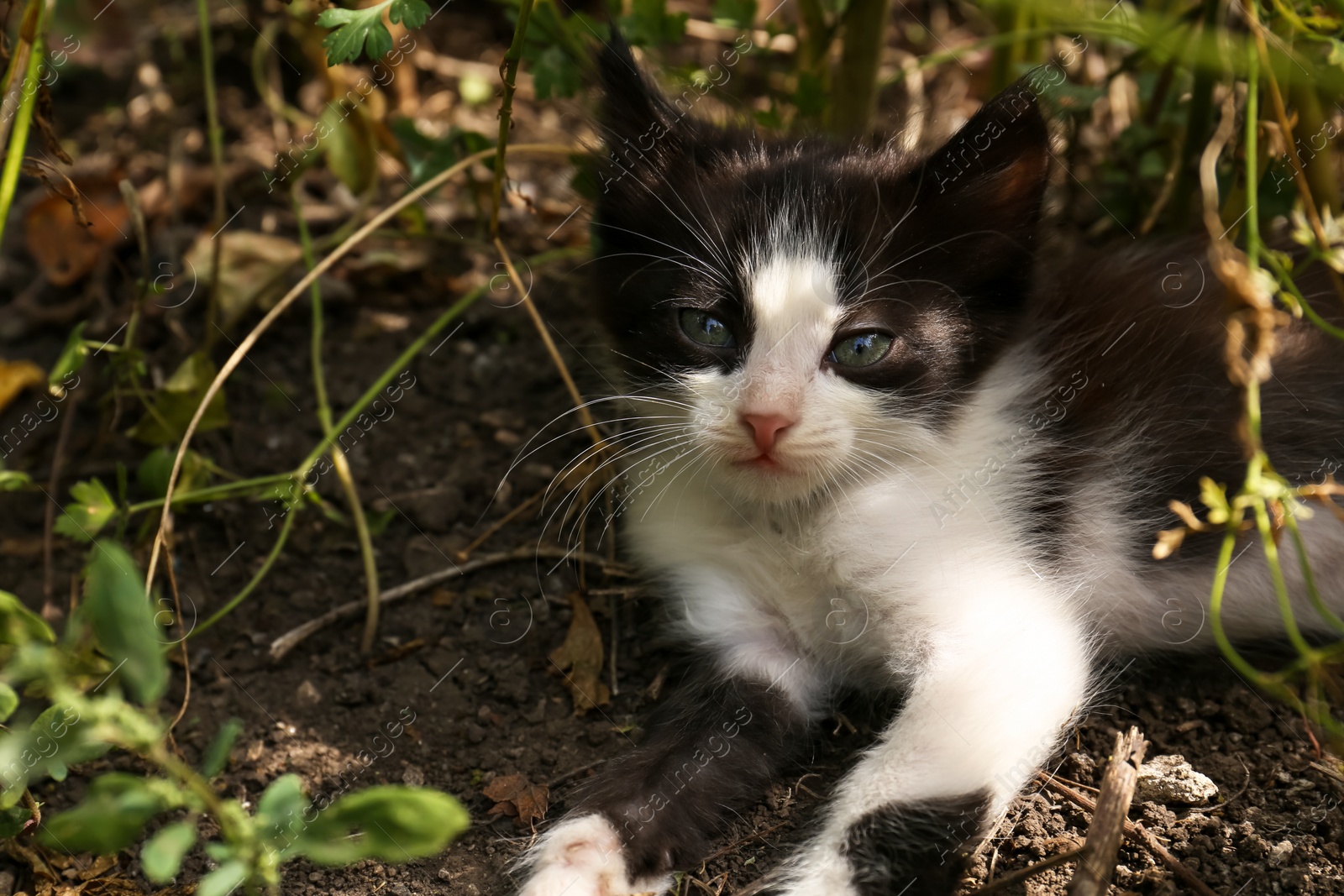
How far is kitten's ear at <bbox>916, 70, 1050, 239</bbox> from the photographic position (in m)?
2.16

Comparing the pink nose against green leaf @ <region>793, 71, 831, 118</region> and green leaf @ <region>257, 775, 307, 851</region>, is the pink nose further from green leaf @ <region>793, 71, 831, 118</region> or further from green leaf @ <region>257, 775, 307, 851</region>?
green leaf @ <region>793, 71, 831, 118</region>

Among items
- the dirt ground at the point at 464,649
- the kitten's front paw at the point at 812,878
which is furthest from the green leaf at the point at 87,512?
Answer: the kitten's front paw at the point at 812,878

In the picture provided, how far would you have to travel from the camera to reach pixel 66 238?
11.4 feet

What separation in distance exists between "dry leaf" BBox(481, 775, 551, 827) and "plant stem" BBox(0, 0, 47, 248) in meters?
1.55

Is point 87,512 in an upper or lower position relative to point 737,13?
lower

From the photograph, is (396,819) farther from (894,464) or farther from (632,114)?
(632,114)

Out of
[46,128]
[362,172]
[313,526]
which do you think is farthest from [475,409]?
[46,128]

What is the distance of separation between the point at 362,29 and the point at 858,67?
1627 millimetres

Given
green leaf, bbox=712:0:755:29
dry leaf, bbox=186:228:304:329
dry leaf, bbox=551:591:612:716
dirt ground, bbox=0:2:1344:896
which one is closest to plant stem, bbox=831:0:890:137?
green leaf, bbox=712:0:755:29

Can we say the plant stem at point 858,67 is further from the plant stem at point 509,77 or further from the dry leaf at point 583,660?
the dry leaf at point 583,660

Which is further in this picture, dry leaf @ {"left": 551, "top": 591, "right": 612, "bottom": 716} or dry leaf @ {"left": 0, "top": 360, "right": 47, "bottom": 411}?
dry leaf @ {"left": 0, "top": 360, "right": 47, "bottom": 411}

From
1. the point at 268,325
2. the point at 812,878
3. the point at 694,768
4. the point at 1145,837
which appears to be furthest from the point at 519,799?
the point at 268,325

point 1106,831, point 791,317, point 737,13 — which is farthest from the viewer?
point 737,13

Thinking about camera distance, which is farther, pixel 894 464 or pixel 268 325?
pixel 268 325
